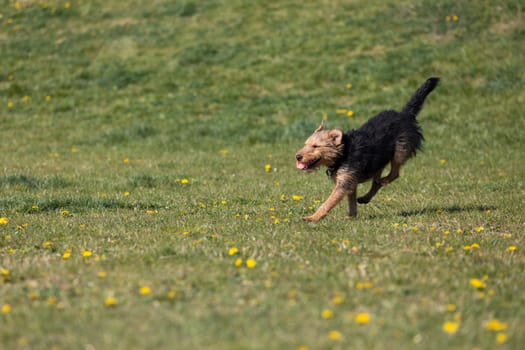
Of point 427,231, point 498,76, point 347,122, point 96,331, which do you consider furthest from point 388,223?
point 498,76

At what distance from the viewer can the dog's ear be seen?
25.3ft

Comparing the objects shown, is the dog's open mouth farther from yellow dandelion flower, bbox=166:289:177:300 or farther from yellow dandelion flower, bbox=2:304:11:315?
yellow dandelion flower, bbox=2:304:11:315

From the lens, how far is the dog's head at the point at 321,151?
7.72 m

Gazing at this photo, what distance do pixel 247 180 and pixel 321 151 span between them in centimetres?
394

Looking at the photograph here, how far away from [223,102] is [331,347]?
47.4ft

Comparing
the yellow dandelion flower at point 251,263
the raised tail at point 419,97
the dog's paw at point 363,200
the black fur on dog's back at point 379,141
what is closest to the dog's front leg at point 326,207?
the black fur on dog's back at point 379,141

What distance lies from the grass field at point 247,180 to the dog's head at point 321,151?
0.73 metres

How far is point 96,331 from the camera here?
3.78 metres

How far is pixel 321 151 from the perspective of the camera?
7.74m

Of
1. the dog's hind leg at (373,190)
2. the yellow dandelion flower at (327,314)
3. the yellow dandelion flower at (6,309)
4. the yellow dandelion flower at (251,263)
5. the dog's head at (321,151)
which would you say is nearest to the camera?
the yellow dandelion flower at (327,314)

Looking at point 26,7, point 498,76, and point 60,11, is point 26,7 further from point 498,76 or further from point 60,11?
point 498,76

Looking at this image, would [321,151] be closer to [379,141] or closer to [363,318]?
[379,141]

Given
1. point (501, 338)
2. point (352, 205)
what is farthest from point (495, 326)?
point (352, 205)

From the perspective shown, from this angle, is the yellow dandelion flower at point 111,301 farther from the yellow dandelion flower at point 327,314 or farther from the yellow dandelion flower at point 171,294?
the yellow dandelion flower at point 327,314
